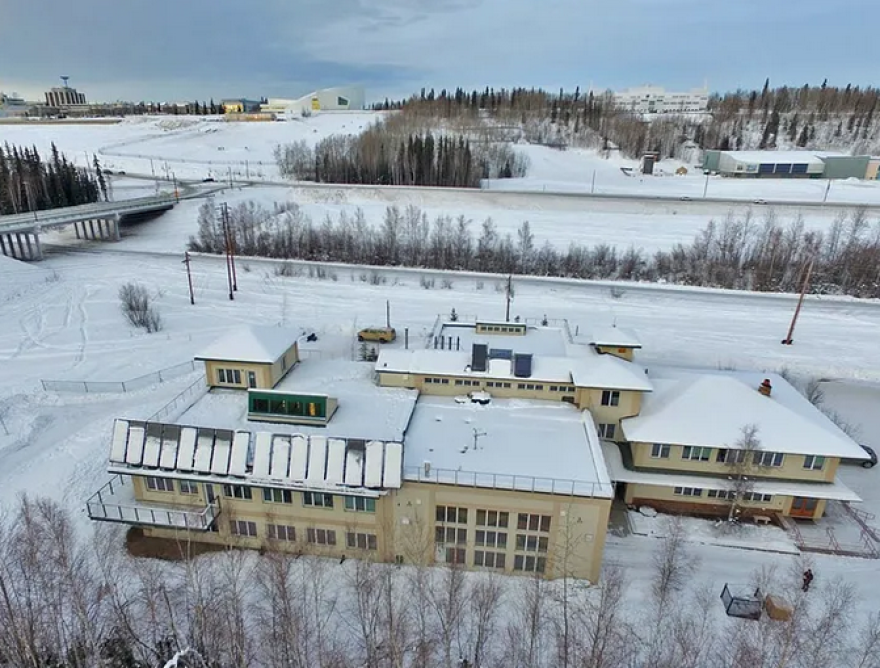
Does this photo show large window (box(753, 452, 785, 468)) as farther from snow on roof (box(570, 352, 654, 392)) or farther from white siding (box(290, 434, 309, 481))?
white siding (box(290, 434, 309, 481))

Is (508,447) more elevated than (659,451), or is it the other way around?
(508,447)

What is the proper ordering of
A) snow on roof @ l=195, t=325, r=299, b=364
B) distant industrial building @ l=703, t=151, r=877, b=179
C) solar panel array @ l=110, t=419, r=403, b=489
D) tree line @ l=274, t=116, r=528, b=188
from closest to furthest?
solar panel array @ l=110, t=419, r=403, b=489 < snow on roof @ l=195, t=325, r=299, b=364 < tree line @ l=274, t=116, r=528, b=188 < distant industrial building @ l=703, t=151, r=877, b=179

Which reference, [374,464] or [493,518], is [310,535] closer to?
[374,464]

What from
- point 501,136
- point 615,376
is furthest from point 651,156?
point 615,376

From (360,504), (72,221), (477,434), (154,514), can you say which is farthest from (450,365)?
(72,221)

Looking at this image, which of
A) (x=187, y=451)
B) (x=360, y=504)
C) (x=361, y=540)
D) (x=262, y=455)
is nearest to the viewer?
(x=262, y=455)

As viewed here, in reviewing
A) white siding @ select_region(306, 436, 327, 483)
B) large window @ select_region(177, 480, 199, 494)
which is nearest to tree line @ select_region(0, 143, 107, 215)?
large window @ select_region(177, 480, 199, 494)
